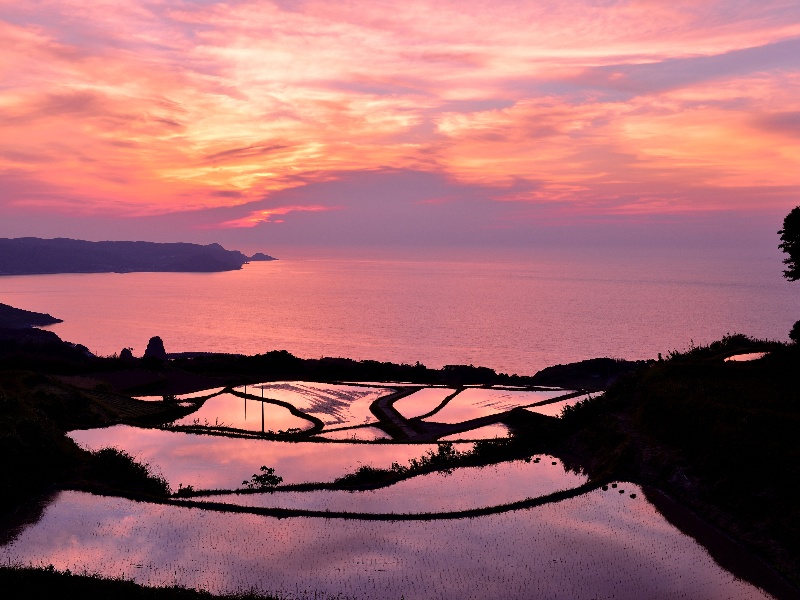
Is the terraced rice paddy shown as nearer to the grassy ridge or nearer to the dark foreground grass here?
the grassy ridge

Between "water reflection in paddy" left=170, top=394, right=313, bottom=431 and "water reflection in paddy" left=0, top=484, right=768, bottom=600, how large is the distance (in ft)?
61.1

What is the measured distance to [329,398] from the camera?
5650 centimetres

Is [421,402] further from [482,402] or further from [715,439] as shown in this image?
[715,439]

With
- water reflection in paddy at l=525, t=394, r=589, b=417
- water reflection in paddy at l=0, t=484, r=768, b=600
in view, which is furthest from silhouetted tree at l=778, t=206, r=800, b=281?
water reflection in paddy at l=0, t=484, r=768, b=600

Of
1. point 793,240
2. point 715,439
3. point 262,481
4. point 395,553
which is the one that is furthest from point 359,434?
point 793,240

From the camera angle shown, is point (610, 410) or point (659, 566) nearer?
point (659, 566)

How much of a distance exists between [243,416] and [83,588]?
29.9 meters

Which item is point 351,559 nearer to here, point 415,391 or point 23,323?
point 415,391

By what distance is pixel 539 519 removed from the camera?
81.6 ft

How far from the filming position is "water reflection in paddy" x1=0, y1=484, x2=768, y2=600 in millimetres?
18984

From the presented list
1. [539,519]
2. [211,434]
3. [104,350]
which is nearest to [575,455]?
[539,519]

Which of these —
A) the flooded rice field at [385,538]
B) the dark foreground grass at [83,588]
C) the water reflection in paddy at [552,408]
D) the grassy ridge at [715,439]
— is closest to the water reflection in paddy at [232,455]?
the flooded rice field at [385,538]

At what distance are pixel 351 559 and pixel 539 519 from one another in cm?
799

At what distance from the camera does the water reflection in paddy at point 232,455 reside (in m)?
32.0
